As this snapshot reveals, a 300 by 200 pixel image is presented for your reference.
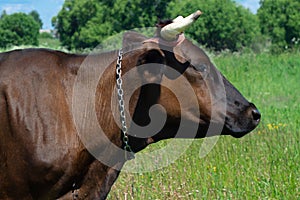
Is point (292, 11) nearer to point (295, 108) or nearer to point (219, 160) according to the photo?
point (295, 108)

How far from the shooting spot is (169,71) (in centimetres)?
472

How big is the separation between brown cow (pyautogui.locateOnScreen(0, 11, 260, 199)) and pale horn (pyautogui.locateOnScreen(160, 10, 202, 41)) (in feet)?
0.19

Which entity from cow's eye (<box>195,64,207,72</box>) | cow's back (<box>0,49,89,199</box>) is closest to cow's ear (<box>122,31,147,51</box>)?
cow's eye (<box>195,64,207,72</box>)

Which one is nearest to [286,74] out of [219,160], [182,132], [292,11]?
[219,160]

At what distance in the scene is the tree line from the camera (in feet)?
246

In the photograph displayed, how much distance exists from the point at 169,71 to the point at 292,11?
78.8 meters

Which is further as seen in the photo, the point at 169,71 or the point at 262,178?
the point at 262,178

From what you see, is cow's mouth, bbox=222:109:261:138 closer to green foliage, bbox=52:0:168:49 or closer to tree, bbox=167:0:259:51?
tree, bbox=167:0:259:51

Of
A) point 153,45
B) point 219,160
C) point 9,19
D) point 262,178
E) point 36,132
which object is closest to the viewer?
point 36,132

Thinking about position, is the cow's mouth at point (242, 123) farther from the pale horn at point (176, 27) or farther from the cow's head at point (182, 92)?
the pale horn at point (176, 27)

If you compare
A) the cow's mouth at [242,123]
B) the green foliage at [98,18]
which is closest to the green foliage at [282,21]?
the green foliage at [98,18]

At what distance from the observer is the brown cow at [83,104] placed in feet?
14.5

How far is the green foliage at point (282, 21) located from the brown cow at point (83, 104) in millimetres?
73281

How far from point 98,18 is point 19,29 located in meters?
19.6
